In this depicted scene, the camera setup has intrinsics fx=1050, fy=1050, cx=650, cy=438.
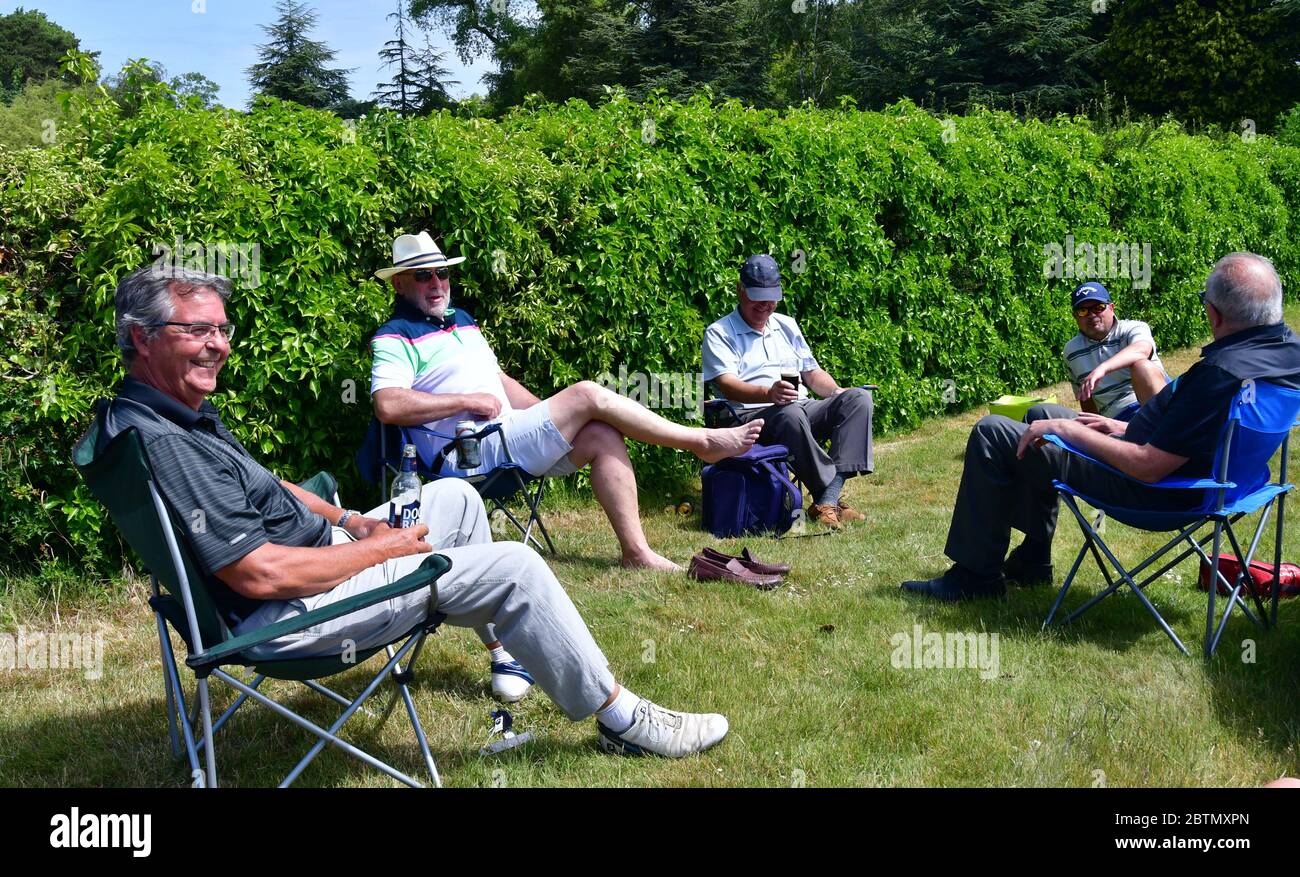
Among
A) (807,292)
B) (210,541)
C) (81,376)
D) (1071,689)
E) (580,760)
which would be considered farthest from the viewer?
(807,292)

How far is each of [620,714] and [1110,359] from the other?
427 cm

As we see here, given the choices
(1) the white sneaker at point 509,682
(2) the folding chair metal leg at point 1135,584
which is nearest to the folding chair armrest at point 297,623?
(1) the white sneaker at point 509,682

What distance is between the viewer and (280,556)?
8.89 ft

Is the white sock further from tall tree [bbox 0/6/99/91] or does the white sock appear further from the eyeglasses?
tall tree [bbox 0/6/99/91]

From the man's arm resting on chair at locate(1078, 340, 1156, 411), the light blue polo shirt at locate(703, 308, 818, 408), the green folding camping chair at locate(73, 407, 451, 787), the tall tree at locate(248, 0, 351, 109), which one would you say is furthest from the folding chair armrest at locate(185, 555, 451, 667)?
the tall tree at locate(248, 0, 351, 109)

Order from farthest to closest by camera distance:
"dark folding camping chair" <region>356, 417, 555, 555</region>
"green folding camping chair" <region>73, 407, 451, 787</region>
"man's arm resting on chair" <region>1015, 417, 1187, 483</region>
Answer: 1. "dark folding camping chair" <region>356, 417, 555, 555</region>
2. "man's arm resting on chair" <region>1015, 417, 1187, 483</region>
3. "green folding camping chair" <region>73, 407, 451, 787</region>

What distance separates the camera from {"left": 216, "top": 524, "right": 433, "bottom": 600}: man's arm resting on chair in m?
2.66

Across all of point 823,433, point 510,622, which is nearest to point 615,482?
point 823,433

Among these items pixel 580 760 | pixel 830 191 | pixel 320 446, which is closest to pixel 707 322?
pixel 830 191

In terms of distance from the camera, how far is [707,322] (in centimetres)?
715

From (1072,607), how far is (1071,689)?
0.99 metres

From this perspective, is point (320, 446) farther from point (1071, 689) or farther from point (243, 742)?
point (1071, 689)

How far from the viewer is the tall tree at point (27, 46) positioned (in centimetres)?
5659

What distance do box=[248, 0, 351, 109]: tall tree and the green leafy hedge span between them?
3386cm
